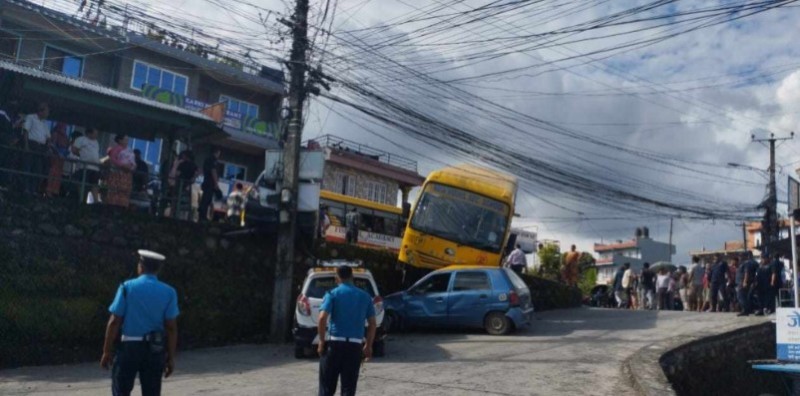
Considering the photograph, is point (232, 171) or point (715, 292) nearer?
point (715, 292)

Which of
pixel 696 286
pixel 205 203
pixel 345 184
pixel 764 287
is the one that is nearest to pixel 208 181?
pixel 205 203

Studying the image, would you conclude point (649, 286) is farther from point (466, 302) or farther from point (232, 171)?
point (232, 171)

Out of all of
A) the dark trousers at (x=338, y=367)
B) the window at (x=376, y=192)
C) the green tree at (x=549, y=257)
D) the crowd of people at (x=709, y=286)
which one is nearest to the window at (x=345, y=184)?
the window at (x=376, y=192)

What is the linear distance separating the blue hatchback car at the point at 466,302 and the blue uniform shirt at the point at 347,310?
8.12 metres

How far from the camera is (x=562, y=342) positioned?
14078 millimetres

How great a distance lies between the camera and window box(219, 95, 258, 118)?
3247 cm

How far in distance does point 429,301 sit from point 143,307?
10.4 meters

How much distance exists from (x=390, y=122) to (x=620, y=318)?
763 cm

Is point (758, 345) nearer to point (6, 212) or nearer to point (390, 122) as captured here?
point (390, 122)

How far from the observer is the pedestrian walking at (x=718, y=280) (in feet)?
66.4

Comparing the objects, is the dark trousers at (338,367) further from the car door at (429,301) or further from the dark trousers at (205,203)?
the dark trousers at (205,203)

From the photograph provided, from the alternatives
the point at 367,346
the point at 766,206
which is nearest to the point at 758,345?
the point at 367,346

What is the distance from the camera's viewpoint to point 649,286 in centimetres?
2359

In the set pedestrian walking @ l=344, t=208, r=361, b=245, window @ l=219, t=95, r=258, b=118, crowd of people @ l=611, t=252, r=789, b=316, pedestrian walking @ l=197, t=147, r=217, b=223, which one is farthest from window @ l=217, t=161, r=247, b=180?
crowd of people @ l=611, t=252, r=789, b=316
